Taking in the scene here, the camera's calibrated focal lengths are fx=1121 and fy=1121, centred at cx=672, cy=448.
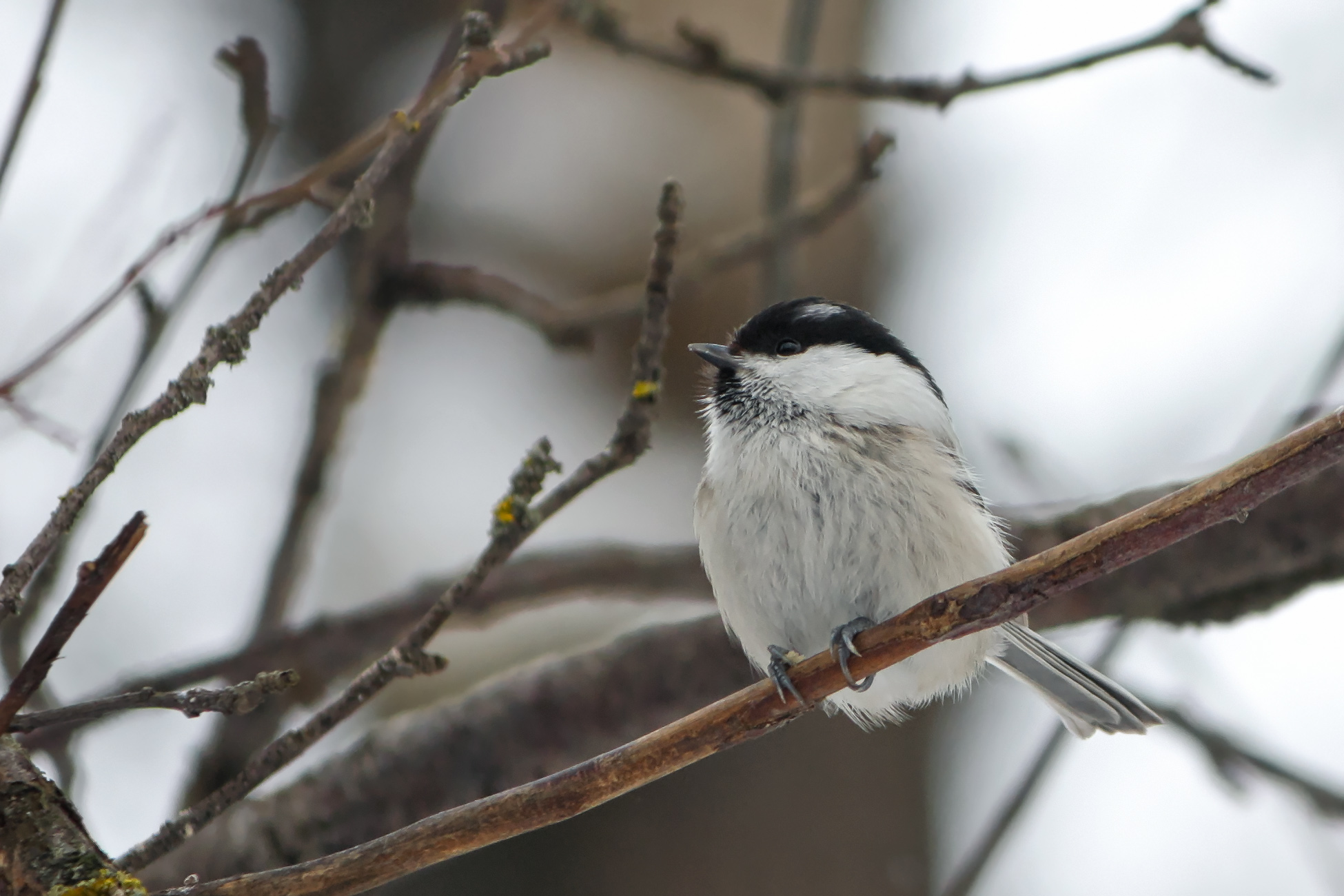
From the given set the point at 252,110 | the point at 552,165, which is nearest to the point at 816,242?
the point at 552,165

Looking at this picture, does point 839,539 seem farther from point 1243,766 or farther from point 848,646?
point 1243,766

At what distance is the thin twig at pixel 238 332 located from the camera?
102 cm

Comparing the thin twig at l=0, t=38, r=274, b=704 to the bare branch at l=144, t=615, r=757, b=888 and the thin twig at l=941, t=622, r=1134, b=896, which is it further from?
the thin twig at l=941, t=622, r=1134, b=896

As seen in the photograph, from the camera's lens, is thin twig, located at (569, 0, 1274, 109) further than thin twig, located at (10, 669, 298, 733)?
Yes

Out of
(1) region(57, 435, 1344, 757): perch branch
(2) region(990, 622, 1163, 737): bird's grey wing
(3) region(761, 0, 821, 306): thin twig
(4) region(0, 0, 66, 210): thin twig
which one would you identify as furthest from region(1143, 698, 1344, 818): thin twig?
(4) region(0, 0, 66, 210): thin twig

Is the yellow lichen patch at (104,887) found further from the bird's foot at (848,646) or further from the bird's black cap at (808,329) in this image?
the bird's black cap at (808,329)

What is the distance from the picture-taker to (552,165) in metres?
3.94

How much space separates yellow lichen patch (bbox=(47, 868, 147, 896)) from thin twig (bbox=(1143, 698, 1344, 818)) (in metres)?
2.03

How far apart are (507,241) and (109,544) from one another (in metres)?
3.01

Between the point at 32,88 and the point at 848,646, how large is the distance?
4.24 feet

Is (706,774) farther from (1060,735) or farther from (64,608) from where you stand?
(64,608)

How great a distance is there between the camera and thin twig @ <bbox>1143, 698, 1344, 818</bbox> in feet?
7.48

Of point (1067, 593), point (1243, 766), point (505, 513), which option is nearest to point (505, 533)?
point (505, 513)

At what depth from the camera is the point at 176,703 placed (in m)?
1.03
